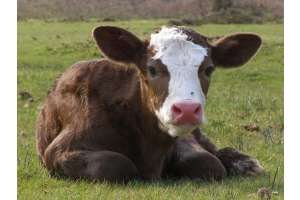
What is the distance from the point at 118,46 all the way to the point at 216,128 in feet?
12.3

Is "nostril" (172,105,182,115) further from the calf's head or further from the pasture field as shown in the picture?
the pasture field

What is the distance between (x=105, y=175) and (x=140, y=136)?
0.78 meters

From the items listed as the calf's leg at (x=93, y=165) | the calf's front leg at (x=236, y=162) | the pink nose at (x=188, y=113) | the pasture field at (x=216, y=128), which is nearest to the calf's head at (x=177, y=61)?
the pink nose at (x=188, y=113)

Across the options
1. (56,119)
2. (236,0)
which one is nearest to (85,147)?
(56,119)

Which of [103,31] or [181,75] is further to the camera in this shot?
[103,31]

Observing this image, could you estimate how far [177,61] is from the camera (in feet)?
21.7

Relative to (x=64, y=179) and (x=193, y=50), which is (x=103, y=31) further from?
(x=64, y=179)

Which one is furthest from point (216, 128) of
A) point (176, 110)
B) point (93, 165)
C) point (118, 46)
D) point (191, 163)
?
point (176, 110)

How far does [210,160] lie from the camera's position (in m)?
7.39

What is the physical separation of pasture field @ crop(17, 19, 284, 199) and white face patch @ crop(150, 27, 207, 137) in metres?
0.72

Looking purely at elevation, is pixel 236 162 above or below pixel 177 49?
below

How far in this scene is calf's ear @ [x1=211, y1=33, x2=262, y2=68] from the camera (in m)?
7.51

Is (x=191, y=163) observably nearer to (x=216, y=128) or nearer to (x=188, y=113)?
(x=188, y=113)
